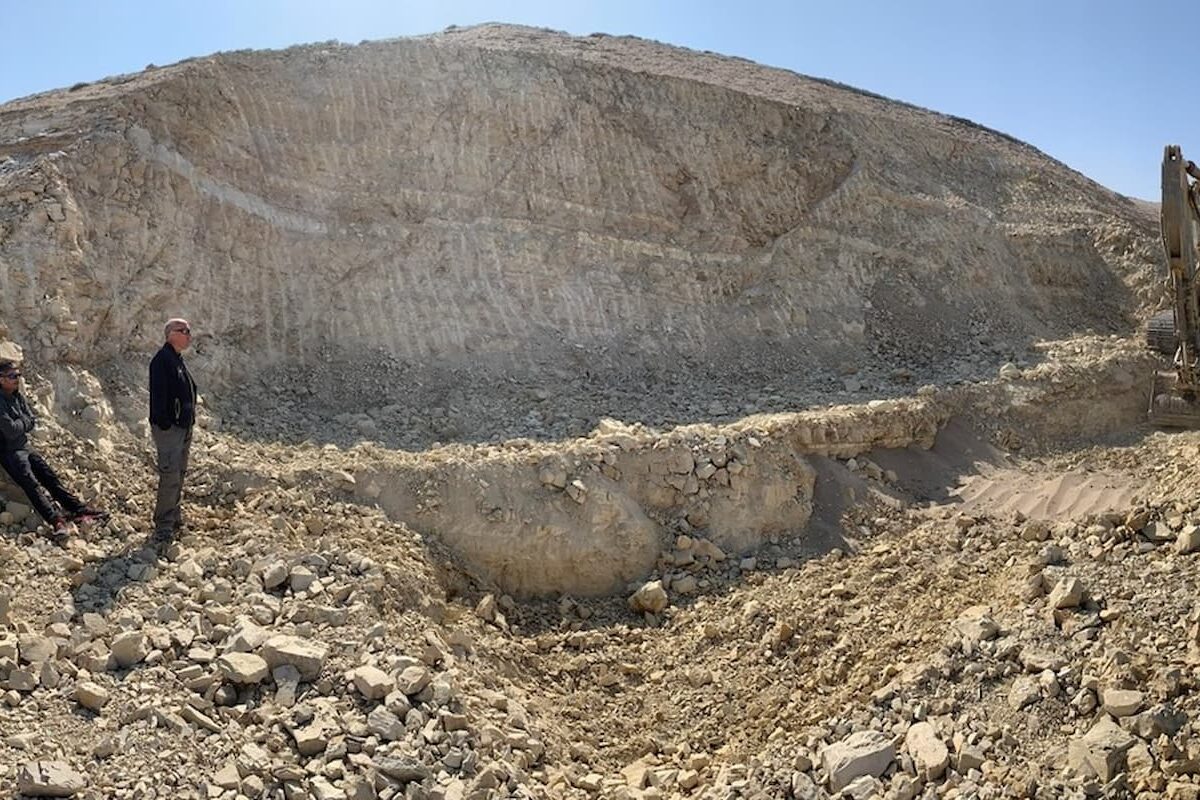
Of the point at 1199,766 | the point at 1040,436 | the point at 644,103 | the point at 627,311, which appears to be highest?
the point at 644,103

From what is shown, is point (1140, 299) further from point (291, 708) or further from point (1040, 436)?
point (291, 708)

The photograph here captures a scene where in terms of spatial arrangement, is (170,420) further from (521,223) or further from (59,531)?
(521,223)

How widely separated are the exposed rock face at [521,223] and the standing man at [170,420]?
152cm

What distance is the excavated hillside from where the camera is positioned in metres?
5.06

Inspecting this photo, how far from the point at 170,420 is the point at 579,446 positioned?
10.6 ft

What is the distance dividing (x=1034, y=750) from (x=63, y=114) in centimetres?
909

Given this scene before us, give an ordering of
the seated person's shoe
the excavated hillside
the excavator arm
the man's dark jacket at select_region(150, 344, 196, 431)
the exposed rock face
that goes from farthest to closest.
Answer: the exposed rock face < the excavator arm < the man's dark jacket at select_region(150, 344, 196, 431) < the seated person's shoe < the excavated hillside

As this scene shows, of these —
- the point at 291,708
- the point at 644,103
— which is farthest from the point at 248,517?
the point at 644,103

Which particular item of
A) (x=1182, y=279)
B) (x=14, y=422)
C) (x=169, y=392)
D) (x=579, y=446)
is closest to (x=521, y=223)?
(x=579, y=446)

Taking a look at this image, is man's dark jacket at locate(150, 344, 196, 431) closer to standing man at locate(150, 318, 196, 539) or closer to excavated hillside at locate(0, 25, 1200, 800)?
standing man at locate(150, 318, 196, 539)

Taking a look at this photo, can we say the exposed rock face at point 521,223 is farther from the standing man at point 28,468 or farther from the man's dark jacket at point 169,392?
the man's dark jacket at point 169,392

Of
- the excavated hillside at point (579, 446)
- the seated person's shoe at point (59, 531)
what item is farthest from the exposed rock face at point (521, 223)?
the seated person's shoe at point (59, 531)

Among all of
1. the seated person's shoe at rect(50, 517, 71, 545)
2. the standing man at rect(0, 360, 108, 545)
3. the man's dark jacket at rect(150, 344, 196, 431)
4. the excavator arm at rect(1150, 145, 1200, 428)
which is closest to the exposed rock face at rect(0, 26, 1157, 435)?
the standing man at rect(0, 360, 108, 545)

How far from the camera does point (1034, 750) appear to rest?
4.59m
